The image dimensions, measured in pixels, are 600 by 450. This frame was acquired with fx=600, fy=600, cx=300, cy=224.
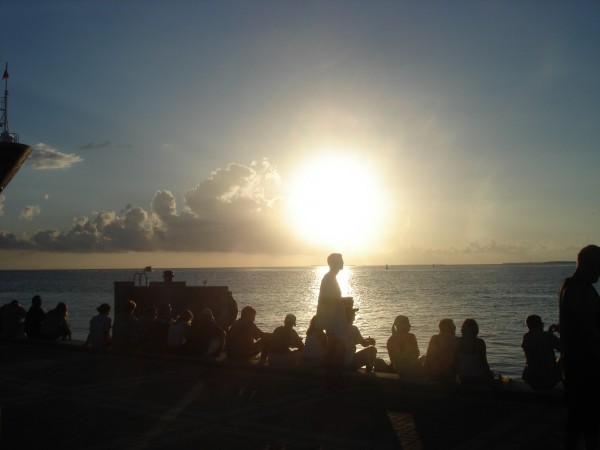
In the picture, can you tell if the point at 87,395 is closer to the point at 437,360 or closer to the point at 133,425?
the point at 133,425

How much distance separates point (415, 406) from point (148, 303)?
12.1 metres

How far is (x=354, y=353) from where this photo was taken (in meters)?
10.4

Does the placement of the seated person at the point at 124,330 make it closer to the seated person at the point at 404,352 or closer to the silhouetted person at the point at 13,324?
the silhouetted person at the point at 13,324

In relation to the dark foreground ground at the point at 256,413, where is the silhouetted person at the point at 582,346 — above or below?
above

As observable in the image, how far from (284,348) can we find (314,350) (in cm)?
75

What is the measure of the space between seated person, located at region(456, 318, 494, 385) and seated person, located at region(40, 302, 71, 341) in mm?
11112

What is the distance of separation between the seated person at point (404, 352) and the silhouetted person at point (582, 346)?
4.09 metres

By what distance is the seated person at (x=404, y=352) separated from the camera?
31.6ft

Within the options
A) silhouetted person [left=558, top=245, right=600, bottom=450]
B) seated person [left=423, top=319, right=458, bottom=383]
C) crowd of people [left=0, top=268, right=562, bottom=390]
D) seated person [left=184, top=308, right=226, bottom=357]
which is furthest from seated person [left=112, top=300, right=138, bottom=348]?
silhouetted person [left=558, top=245, right=600, bottom=450]

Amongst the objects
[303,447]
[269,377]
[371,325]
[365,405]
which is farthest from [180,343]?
[371,325]

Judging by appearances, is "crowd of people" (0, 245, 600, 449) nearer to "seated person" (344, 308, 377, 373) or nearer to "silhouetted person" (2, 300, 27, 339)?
"seated person" (344, 308, 377, 373)

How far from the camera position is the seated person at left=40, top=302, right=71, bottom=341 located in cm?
1595

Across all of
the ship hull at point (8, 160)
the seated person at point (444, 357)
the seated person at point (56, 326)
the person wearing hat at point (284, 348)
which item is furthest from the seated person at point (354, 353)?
the seated person at point (56, 326)

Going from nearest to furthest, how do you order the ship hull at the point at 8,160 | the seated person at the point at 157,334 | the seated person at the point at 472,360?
the ship hull at the point at 8,160, the seated person at the point at 472,360, the seated person at the point at 157,334
